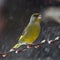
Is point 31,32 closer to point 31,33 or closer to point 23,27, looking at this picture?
point 31,33

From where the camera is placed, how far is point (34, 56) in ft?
7.13

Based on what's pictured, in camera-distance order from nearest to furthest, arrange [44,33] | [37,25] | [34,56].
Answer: [37,25] < [44,33] < [34,56]

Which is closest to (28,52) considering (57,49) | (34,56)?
(34,56)

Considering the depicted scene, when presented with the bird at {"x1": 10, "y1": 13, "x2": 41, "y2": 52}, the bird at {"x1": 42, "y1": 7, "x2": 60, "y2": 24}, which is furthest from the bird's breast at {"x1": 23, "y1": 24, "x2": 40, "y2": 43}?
the bird at {"x1": 42, "y1": 7, "x2": 60, "y2": 24}

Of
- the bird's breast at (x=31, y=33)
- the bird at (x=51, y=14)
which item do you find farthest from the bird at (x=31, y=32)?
the bird at (x=51, y=14)

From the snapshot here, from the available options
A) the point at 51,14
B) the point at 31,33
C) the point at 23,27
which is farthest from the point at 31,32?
the point at 23,27

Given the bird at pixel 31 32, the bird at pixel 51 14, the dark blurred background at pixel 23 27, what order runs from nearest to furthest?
the bird at pixel 31 32, the bird at pixel 51 14, the dark blurred background at pixel 23 27

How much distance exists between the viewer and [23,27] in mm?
2051

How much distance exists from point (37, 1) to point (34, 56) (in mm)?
426

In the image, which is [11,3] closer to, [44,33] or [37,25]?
[44,33]

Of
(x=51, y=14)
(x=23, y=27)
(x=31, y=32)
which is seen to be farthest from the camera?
(x=23, y=27)

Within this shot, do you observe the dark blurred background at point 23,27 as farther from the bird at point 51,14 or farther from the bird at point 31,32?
the bird at point 31,32

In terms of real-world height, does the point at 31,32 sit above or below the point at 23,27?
above

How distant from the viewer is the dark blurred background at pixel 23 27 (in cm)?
198
